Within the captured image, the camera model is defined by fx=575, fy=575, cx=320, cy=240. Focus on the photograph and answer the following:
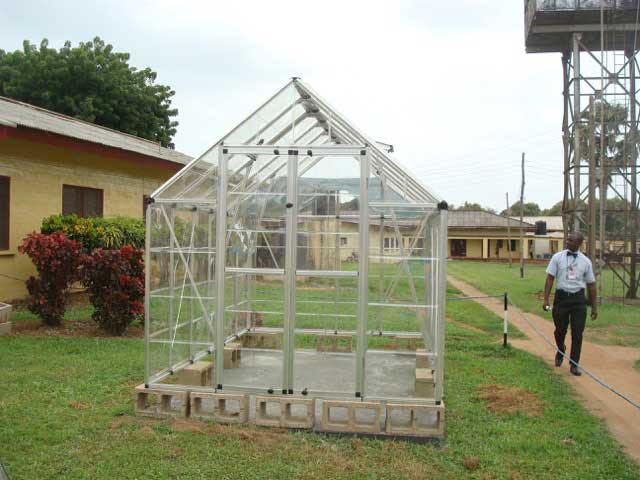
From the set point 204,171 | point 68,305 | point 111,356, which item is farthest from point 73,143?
point 204,171

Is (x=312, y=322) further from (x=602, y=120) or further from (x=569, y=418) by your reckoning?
(x=602, y=120)

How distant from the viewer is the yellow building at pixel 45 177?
38.7 feet

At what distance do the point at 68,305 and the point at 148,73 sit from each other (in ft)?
65.1

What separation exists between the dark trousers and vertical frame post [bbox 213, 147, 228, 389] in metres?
4.74

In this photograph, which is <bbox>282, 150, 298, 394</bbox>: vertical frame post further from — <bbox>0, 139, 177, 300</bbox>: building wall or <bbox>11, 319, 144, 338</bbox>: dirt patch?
<bbox>0, 139, 177, 300</bbox>: building wall

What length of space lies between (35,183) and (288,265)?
29.8 feet

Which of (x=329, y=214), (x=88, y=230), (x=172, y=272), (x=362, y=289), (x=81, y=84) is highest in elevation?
(x=81, y=84)

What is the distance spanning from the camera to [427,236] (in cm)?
757

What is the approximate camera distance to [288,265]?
5809mm

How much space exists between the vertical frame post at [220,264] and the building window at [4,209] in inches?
314

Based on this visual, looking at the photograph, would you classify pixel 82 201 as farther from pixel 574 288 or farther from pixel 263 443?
pixel 574 288

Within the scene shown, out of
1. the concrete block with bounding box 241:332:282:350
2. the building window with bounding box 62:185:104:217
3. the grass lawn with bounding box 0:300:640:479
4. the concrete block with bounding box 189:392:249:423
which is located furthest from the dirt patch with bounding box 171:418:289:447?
the building window with bounding box 62:185:104:217

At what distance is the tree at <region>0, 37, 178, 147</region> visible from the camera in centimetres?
2553

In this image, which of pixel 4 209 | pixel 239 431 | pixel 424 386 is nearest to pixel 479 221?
pixel 4 209
